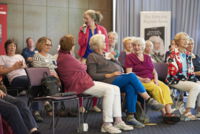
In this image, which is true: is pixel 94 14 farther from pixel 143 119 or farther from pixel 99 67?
pixel 143 119

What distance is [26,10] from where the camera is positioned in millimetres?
9031

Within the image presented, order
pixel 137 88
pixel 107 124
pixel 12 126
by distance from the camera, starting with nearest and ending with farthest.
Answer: pixel 12 126, pixel 107 124, pixel 137 88

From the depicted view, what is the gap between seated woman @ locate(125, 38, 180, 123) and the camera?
4.60 m

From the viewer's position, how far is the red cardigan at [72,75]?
13.7 feet

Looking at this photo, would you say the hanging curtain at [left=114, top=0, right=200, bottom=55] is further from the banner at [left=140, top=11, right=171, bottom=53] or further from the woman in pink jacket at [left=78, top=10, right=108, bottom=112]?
the woman in pink jacket at [left=78, top=10, right=108, bottom=112]

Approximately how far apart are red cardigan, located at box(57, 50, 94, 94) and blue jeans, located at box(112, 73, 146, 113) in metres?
0.40

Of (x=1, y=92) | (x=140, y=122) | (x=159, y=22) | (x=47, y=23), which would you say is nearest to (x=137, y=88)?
(x=140, y=122)

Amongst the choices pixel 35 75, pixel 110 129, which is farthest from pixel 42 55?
pixel 110 129

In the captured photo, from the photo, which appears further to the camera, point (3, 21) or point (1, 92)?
point (3, 21)

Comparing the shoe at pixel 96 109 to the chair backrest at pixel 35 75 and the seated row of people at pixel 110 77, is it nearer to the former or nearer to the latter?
the seated row of people at pixel 110 77

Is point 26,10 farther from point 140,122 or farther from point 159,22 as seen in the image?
point 140,122

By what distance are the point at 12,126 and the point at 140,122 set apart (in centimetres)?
193

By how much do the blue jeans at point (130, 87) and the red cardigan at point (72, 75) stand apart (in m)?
0.40

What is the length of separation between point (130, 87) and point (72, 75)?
0.73m
